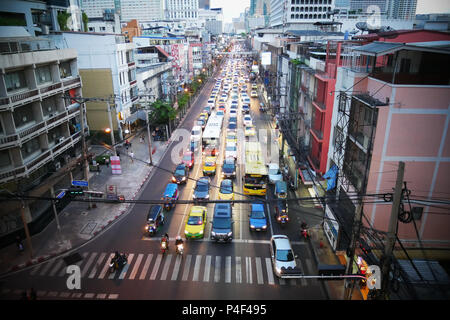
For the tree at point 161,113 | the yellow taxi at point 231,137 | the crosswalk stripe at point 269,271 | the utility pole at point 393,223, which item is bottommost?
the crosswalk stripe at point 269,271

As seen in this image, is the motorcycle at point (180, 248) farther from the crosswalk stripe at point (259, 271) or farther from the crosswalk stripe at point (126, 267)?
the crosswalk stripe at point (259, 271)

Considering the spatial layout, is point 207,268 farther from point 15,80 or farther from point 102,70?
point 102,70

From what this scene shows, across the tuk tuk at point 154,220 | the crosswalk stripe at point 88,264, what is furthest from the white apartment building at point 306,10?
the crosswalk stripe at point 88,264

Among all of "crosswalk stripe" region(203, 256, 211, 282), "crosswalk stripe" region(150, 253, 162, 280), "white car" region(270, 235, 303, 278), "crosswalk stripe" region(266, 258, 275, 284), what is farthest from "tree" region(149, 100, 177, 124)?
"crosswalk stripe" region(266, 258, 275, 284)

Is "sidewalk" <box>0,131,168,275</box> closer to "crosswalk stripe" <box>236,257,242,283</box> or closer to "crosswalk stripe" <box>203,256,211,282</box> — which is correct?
"crosswalk stripe" <box>203,256,211,282</box>

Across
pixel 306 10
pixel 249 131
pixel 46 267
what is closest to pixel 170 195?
pixel 46 267

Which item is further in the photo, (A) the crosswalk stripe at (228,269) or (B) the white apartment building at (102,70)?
(B) the white apartment building at (102,70)
